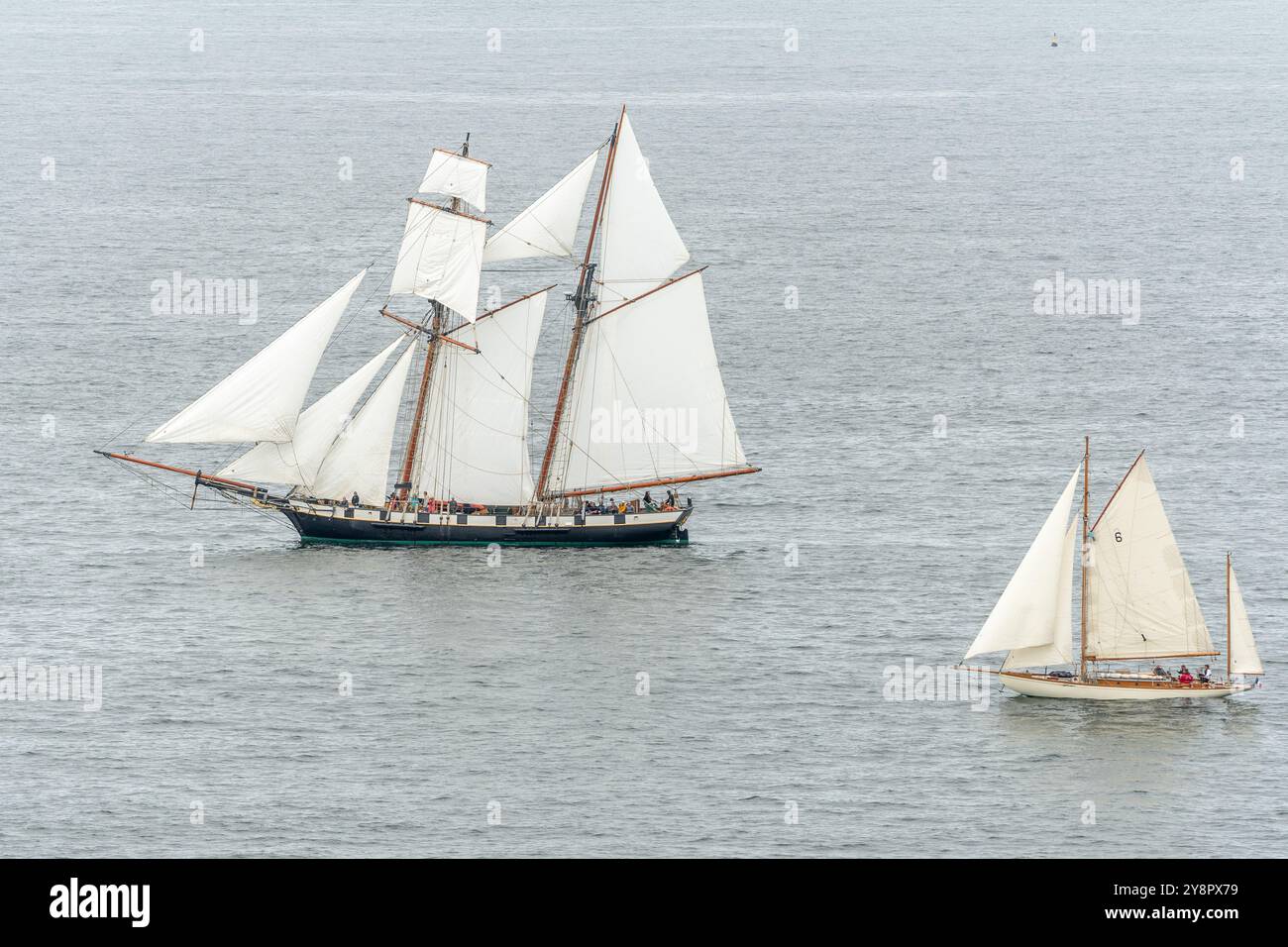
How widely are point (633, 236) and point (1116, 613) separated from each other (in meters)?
37.2

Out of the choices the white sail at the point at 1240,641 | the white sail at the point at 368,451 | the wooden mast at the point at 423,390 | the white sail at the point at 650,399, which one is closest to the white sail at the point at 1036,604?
the white sail at the point at 1240,641

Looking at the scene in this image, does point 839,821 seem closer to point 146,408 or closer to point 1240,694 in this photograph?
point 1240,694

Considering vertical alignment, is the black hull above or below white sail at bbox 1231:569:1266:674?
above

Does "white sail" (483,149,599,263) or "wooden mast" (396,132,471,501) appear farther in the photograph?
"wooden mast" (396,132,471,501)

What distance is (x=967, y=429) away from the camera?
15512cm

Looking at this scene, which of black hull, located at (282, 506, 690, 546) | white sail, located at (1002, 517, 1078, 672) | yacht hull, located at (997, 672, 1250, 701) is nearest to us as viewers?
white sail, located at (1002, 517, 1078, 672)

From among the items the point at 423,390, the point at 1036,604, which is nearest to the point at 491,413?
the point at 423,390

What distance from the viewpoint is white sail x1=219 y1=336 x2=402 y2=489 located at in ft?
414

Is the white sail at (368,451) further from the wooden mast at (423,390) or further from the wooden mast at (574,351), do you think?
the wooden mast at (574,351)

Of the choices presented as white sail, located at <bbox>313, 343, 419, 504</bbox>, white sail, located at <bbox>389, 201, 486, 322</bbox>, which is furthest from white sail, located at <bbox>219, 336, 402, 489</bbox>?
white sail, located at <bbox>389, 201, 486, 322</bbox>

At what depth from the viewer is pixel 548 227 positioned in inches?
5037

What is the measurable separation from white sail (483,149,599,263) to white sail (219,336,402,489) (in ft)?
30.3

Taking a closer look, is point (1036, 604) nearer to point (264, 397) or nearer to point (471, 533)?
point (471, 533)

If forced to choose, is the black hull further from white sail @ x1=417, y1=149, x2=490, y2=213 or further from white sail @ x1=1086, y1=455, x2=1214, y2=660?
white sail @ x1=1086, y1=455, x2=1214, y2=660
